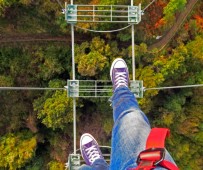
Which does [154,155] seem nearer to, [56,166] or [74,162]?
[74,162]

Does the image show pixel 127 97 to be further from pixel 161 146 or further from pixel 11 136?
pixel 11 136

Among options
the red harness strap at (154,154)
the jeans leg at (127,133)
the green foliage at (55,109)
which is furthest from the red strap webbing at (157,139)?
the green foliage at (55,109)

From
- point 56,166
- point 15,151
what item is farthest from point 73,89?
point 56,166

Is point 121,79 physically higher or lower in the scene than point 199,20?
lower

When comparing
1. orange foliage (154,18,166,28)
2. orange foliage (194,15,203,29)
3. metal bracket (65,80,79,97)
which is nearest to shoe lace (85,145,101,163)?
metal bracket (65,80,79,97)

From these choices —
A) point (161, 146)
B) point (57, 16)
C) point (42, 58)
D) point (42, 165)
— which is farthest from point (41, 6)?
point (161, 146)

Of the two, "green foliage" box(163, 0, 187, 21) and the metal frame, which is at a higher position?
"green foliage" box(163, 0, 187, 21)

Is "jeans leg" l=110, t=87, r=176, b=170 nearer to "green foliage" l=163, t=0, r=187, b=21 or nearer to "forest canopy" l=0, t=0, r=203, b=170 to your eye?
"forest canopy" l=0, t=0, r=203, b=170
